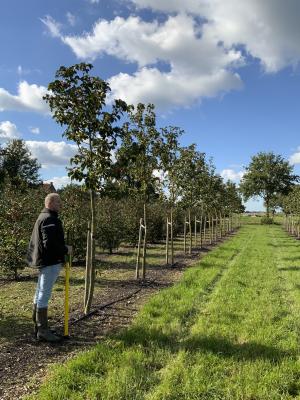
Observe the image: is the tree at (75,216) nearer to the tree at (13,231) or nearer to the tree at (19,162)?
the tree at (13,231)

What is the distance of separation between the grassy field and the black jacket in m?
1.40

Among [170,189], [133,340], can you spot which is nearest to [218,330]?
[133,340]

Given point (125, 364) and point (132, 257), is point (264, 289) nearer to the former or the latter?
point (125, 364)

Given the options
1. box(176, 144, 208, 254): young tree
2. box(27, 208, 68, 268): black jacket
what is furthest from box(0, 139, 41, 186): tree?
box(27, 208, 68, 268): black jacket

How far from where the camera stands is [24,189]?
13.4 metres

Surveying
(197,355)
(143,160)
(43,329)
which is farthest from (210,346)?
(143,160)

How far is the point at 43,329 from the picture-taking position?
Result: 241 inches

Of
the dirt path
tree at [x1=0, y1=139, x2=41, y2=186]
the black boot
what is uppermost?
tree at [x1=0, y1=139, x2=41, y2=186]

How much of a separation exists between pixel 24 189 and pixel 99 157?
6.45 metres

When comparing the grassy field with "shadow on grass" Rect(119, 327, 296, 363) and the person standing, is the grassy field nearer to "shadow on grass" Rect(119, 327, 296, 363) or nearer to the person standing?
"shadow on grass" Rect(119, 327, 296, 363)

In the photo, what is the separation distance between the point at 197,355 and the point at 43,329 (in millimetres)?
2222

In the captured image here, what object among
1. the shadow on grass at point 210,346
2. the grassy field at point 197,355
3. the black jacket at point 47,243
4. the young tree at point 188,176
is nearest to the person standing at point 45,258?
the black jacket at point 47,243

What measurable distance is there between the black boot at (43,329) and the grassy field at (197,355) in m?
0.82

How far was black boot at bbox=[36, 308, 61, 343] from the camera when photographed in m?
6.08
